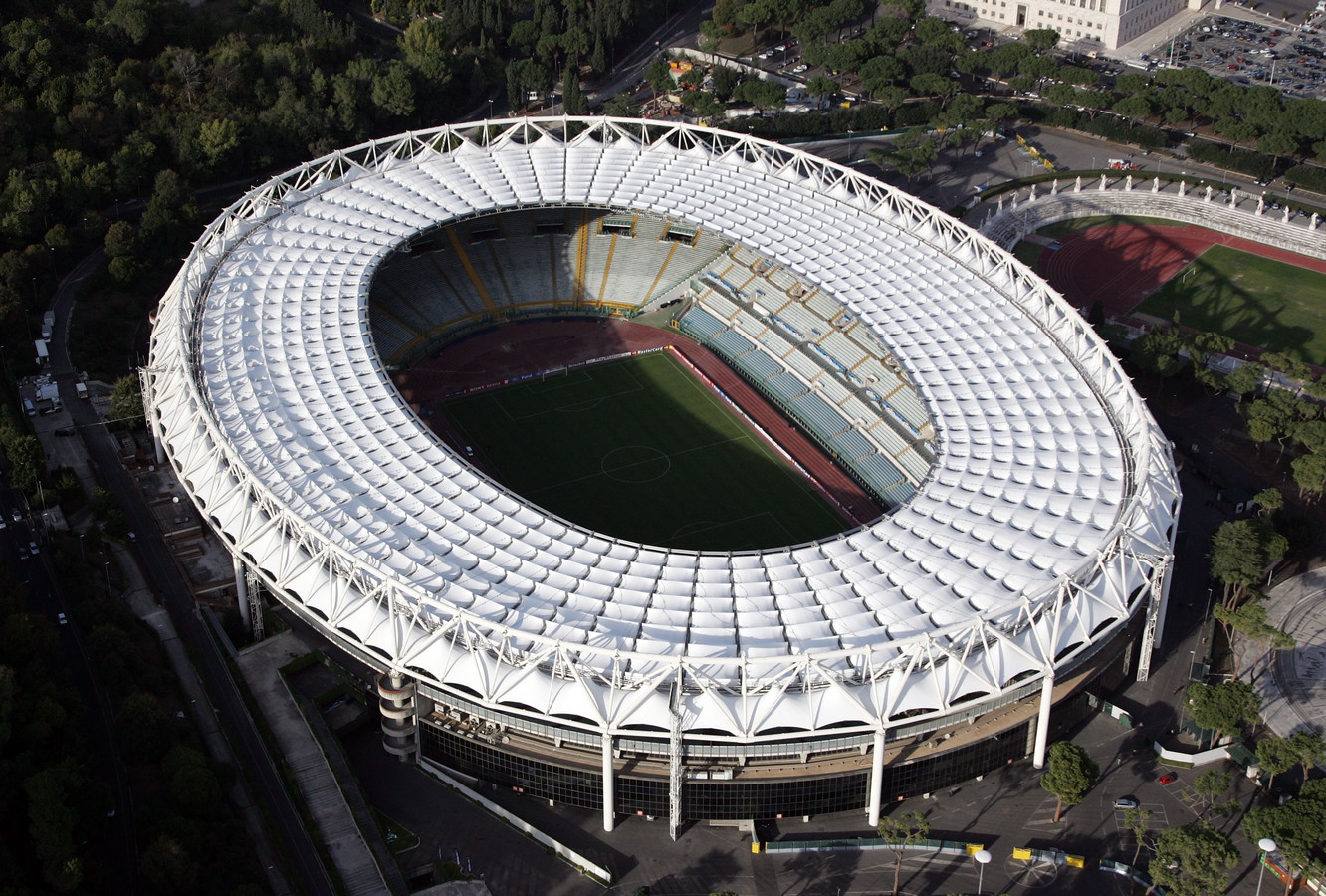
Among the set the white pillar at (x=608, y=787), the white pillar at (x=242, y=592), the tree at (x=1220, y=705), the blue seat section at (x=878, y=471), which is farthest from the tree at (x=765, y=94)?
the white pillar at (x=608, y=787)

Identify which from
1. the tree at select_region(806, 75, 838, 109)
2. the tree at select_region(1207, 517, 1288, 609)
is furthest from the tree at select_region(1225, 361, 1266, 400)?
the tree at select_region(806, 75, 838, 109)

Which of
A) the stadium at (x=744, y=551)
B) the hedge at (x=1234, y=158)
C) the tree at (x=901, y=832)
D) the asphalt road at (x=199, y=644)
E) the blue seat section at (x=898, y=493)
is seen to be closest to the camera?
the tree at (x=901, y=832)

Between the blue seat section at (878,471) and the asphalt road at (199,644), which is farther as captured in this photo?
the blue seat section at (878,471)

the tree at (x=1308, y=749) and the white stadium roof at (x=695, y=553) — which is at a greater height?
the white stadium roof at (x=695, y=553)

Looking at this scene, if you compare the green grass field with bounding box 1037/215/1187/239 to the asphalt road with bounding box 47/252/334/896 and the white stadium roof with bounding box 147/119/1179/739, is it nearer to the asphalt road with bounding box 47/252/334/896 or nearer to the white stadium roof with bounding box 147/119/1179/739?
the white stadium roof with bounding box 147/119/1179/739

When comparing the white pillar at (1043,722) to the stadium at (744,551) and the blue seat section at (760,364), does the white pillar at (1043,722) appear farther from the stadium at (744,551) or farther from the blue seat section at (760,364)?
the blue seat section at (760,364)

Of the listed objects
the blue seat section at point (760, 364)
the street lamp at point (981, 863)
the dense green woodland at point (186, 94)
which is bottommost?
the street lamp at point (981, 863)

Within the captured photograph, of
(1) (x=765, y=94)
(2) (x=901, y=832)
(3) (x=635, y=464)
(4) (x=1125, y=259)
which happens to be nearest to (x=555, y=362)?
(3) (x=635, y=464)
